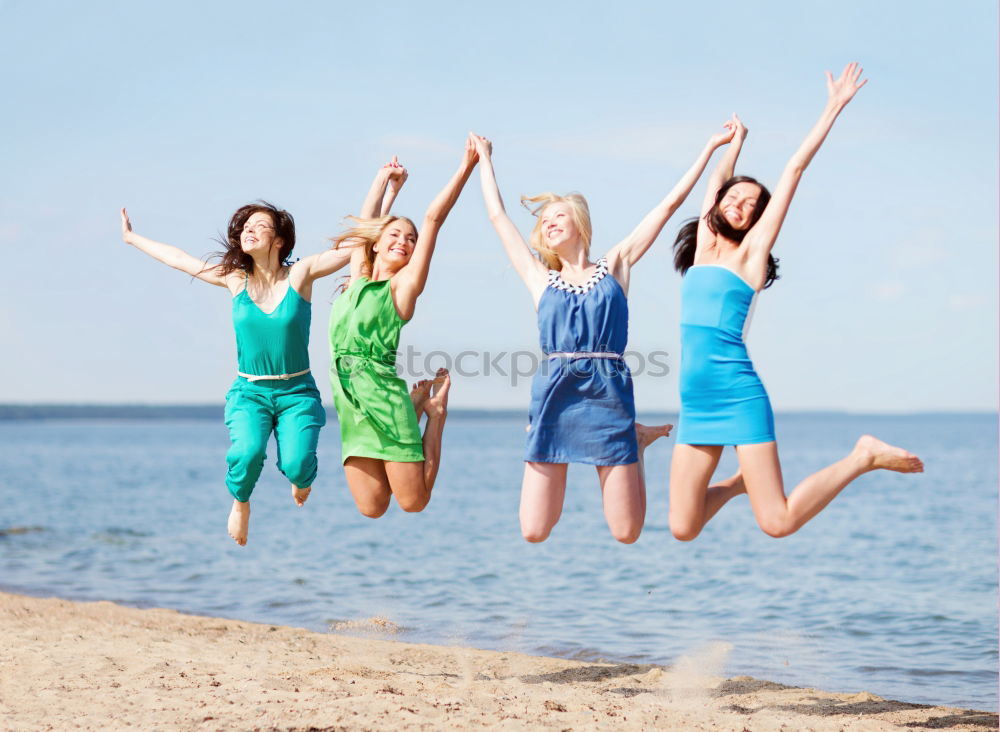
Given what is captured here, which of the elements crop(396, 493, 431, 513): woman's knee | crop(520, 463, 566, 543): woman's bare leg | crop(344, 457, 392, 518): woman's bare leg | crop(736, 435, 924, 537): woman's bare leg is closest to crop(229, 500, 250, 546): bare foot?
crop(344, 457, 392, 518): woman's bare leg

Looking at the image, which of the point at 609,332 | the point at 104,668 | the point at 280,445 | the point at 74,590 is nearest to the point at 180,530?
the point at 74,590

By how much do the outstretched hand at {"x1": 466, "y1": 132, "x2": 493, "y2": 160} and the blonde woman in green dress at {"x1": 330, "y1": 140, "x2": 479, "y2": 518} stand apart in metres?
0.47

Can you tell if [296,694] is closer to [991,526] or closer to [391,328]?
[391,328]

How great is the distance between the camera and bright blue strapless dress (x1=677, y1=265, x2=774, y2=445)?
19.8 ft

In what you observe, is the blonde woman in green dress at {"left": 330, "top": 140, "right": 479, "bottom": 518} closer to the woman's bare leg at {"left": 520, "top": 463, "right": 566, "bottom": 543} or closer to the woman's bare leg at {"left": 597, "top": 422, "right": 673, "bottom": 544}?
the woman's bare leg at {"left": 520, "top": 463, "right": 566, "bottom": 543}

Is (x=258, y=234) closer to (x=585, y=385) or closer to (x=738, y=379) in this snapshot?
(x=585, y=385)

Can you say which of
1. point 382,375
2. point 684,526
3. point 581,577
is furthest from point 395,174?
point 581,577

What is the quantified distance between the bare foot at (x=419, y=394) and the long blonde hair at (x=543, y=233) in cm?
118

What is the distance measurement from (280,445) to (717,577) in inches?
461

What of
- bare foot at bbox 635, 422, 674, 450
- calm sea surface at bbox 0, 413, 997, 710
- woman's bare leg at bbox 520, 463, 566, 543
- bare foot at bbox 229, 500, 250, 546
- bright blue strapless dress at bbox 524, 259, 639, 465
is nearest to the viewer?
bright blue strapless dress at bbox 524, 259, 639, 465

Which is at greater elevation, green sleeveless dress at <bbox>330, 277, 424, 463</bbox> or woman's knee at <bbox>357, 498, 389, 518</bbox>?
green sleeveless dress at <bbox>330, 277, 424, 463</bbox>

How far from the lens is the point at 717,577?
1752cm

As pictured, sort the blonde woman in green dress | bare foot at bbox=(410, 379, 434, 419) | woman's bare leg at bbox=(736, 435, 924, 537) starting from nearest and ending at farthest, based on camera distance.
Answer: woman's bare leg at bbox=(736, 435, 924, 537), the blonde woman in green dress, bare foot at bbox=(410, 379, 434, 419)

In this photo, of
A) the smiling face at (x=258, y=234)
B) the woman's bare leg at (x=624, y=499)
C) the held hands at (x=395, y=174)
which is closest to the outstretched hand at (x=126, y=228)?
the smiling face at (x=258, y=234)
